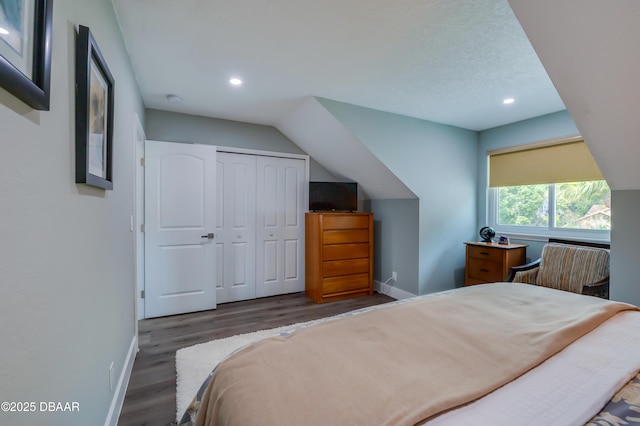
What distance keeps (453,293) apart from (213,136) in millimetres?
3223

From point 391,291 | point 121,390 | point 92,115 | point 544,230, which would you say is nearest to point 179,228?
point 121,390

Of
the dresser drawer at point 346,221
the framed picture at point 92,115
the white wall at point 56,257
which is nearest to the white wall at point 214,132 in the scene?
the dresser drawer at point 346,221

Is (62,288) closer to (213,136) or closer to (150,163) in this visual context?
(150,163)

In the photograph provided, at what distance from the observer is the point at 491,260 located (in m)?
3.36

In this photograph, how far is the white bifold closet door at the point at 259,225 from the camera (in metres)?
3.65

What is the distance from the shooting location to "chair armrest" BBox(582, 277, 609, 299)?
7.77ft

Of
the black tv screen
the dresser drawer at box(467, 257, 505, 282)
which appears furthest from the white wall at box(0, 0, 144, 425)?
the dresser drawer at box(467, 257, 505, 282)

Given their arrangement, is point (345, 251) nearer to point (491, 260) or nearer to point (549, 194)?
point (491, 260)

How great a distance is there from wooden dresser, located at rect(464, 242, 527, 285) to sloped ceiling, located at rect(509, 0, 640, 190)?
5.40ft

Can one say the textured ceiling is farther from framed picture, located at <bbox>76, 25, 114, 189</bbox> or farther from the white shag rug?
the white shag rug

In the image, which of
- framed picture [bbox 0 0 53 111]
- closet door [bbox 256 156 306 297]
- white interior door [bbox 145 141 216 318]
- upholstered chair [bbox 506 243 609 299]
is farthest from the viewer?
closet door [bbox 256 156 306 297]

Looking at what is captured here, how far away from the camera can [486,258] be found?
11.2 feet

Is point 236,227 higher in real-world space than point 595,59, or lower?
lower

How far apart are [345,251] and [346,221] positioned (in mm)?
413
